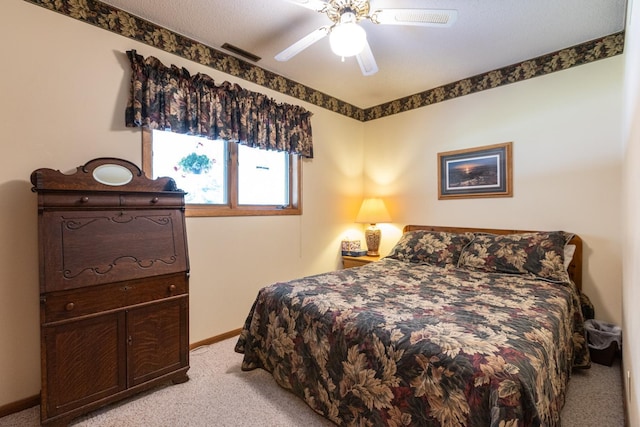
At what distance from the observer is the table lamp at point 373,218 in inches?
146

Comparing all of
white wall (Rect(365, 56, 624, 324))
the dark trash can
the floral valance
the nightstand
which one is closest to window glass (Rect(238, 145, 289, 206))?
the floral valance

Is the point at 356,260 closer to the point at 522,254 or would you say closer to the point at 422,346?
the point at 522,254

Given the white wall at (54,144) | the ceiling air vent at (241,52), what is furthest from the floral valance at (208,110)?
the ceiling air vent at (241,52)

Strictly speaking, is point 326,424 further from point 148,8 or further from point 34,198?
point 148,8

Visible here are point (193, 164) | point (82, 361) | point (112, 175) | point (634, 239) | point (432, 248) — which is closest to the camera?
point (634, 239)

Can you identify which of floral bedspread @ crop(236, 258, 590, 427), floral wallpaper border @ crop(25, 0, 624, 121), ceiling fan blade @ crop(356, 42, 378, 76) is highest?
floral wallpaper border @ crop(25, 0, 624, 121)

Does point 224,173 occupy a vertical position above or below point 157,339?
above

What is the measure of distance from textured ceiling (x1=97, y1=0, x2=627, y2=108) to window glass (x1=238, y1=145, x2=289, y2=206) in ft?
2.87

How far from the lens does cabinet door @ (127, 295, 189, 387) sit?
5.97 feet

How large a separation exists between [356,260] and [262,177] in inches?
58.6

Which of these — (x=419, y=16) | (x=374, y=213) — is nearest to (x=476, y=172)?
(x=374, y=213)

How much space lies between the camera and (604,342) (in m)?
2.18

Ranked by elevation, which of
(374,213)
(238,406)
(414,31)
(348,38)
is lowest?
(238,406)

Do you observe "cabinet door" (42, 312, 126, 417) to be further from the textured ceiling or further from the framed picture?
the framed picture
